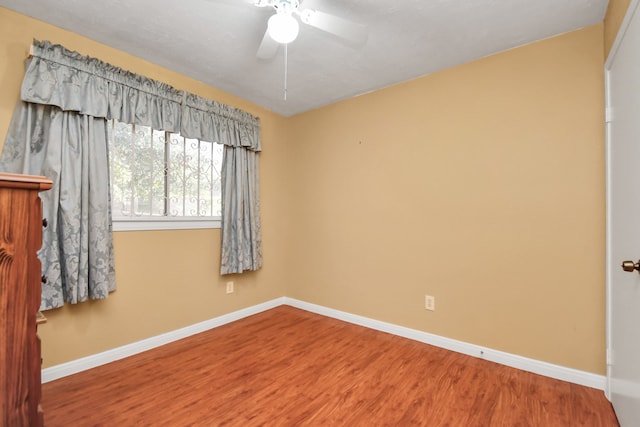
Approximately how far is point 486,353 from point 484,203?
1188mm

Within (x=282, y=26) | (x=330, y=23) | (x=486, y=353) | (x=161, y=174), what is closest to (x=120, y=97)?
(x=161, y=174)

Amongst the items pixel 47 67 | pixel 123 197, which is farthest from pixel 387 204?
pixel 47 67

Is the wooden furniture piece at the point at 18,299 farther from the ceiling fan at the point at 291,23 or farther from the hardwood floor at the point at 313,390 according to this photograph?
the ceiling fan at the point at 291,23

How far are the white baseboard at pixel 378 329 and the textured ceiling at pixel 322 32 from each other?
2.35 m

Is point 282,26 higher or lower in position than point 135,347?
higher

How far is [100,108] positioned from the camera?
7.00 feet

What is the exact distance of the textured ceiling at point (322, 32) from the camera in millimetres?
1797

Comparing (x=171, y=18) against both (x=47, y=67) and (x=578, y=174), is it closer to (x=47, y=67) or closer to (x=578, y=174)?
(x=47, y=67)

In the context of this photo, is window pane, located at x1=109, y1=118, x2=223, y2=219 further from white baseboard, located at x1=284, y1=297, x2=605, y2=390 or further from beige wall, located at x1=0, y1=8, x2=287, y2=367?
white baseboard, located at x1=284, y1=297, x2=605, y2=390

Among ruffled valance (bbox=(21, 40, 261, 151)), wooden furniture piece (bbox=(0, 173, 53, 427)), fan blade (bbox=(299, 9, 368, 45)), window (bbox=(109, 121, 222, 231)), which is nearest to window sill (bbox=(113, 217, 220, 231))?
window (bbox=(109, 121, 222, 231))

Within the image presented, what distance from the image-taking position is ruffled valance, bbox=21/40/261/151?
1.90 m

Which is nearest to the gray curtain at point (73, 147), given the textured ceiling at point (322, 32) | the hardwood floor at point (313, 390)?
the textured ceiling at point (322, 32)

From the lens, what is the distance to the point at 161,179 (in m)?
2.61

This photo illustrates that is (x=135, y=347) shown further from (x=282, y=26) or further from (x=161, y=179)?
(x=282, y=26)
